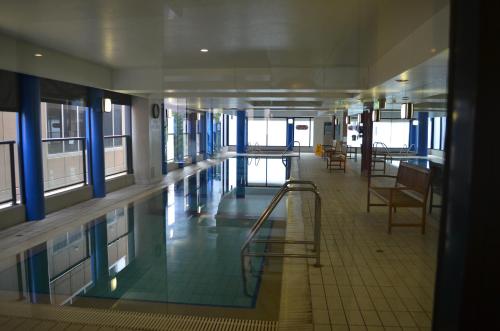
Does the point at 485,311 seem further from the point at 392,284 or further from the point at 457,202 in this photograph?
the point at 392,284

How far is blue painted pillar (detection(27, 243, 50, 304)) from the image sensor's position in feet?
10.3

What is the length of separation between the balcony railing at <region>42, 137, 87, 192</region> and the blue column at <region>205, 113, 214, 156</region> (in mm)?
6788

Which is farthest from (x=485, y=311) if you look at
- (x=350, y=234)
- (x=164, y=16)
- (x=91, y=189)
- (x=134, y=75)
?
(x=91, y=189)

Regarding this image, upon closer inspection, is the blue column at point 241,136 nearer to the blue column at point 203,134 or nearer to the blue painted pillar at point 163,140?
the blue column at point 203,134

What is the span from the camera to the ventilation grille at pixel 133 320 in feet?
7.89

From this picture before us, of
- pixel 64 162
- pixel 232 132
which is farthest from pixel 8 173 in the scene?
pixel 232 132

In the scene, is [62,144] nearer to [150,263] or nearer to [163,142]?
[163,142]

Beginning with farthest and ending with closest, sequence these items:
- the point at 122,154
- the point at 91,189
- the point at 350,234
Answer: the point at 122,154 → the point at 91,189 → the point at 350,234

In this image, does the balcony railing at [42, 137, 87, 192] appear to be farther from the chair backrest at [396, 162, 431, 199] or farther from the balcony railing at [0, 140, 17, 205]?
the chair backrest at [396, 162, 431, 199]

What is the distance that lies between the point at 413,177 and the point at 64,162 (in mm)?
5685

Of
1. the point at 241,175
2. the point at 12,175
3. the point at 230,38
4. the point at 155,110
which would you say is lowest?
the point at 241,175

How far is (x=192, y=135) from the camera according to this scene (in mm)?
12484

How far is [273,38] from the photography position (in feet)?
15.4

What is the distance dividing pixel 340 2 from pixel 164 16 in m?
1.61
